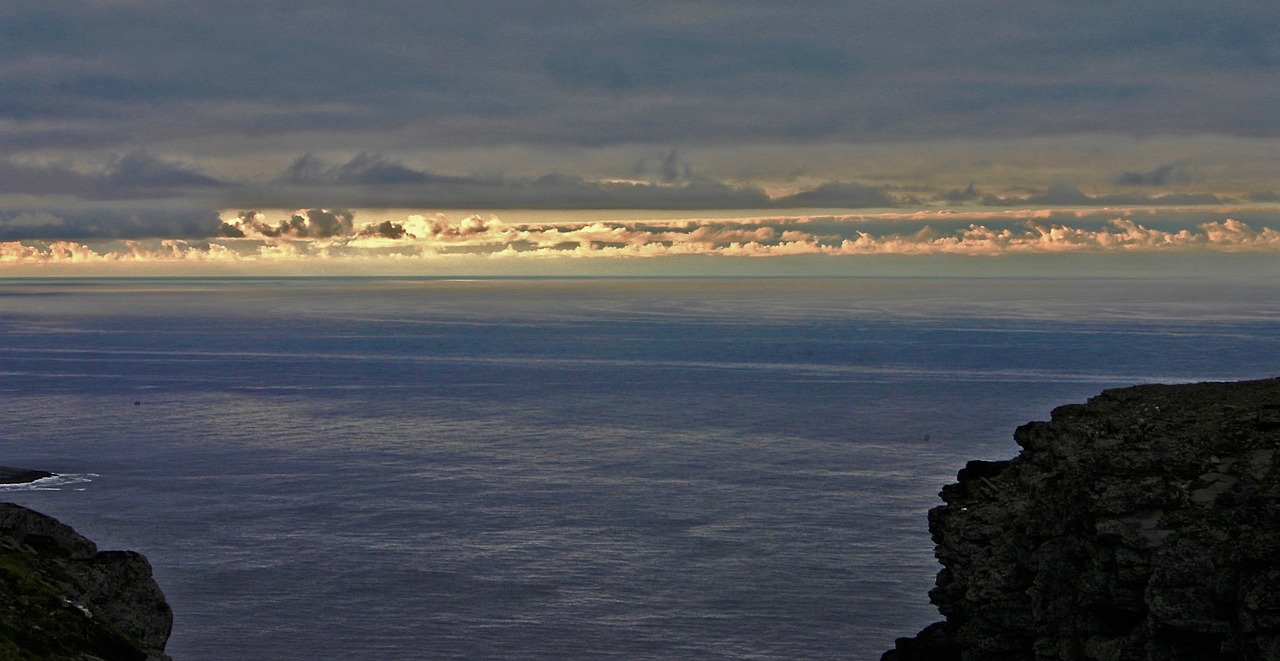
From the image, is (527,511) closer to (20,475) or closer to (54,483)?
(54,483)

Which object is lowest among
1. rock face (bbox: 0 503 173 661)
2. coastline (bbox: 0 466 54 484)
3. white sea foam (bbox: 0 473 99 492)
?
white sea foam (bbox: 0 473 99 492)

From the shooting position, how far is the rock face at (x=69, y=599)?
33.2m

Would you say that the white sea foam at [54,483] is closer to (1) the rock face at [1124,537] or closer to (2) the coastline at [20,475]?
(2) the coastline at [20,475]

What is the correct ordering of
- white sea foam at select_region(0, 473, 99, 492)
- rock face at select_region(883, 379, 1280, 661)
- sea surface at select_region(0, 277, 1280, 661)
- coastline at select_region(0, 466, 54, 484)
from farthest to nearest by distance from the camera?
coastline at select_region(0, 466, 54, 484) → white sea foam at select_region(0, 473, 99, 492) → sea surface at select_region(0, 277, 1280, 661) → rock face at select_region(883, 379, 1280, 661)

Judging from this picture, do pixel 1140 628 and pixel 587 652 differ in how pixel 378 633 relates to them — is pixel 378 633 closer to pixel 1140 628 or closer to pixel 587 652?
pixel 587 652

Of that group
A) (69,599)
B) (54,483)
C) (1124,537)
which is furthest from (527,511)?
(1124,537)

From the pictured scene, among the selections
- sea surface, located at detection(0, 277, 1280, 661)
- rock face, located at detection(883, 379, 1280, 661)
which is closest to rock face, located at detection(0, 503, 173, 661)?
sea surface, located at detection(0, 277, 1280, 661)

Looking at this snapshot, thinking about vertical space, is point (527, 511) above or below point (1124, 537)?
below

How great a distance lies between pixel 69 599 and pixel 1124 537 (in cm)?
3107

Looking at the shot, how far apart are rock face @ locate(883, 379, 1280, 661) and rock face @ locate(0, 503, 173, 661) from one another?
2792cm

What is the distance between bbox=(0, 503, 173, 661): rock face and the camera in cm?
3316

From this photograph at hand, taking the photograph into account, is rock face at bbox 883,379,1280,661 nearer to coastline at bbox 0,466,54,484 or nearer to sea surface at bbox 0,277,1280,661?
sea surface at bbox 0,277,1280,661

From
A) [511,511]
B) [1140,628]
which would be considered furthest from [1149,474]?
[511,511]

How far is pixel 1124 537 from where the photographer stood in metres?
35.9
